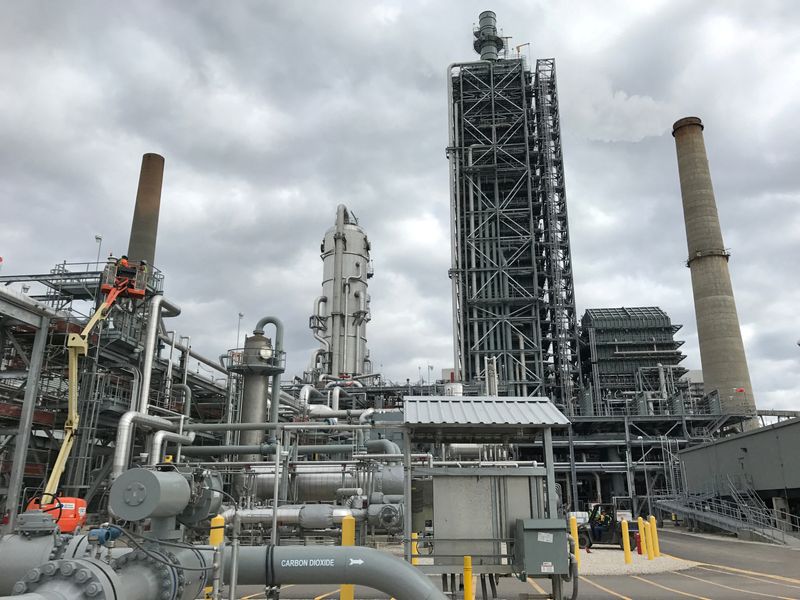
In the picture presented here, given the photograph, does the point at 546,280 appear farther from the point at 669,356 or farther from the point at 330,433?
the point at 330,433

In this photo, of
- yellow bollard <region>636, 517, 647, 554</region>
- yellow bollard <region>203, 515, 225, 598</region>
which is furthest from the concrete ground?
yellow bollard <region>203, 515, 225, 598</region>

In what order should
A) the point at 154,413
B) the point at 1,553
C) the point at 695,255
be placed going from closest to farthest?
1. the point at 1,553
2. the point at 154,413
3. the point at 695,255

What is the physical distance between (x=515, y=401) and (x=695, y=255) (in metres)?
51.8

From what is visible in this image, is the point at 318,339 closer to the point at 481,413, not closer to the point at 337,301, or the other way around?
the point at 337,301

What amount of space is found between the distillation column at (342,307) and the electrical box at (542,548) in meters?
42.4

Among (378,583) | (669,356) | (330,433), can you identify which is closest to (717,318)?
(669,356)

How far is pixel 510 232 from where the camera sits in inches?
2253

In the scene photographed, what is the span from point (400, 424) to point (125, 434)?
15.9 metres

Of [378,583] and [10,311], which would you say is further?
[10,311]

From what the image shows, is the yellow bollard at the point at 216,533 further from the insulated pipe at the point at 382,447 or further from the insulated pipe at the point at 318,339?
the insulated pipe at the point at 318,339

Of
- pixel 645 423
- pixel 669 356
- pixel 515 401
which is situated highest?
pixel 669 356

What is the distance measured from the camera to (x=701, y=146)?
191 ft

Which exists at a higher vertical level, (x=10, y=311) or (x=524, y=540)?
(x=10, y=311)

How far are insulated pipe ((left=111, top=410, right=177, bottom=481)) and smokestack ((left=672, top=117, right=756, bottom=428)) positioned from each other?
45.8m
